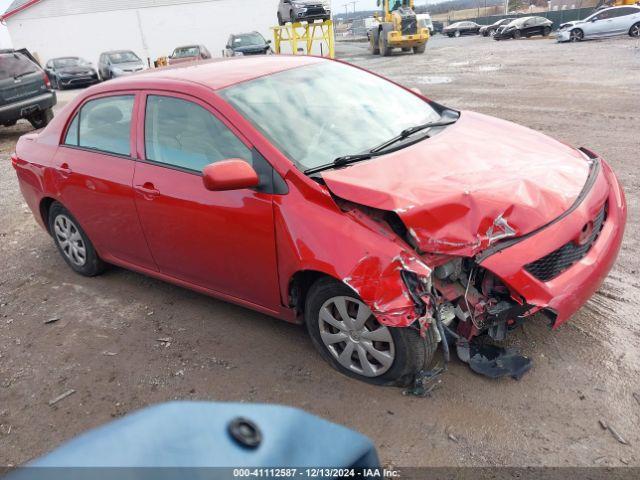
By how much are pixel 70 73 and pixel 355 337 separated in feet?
76.7

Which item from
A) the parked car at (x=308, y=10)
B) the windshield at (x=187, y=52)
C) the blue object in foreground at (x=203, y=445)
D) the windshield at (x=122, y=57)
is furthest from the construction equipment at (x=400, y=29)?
the blue object in foreground at (x=203, y=445)

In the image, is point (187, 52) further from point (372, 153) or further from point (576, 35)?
point (372, 153)

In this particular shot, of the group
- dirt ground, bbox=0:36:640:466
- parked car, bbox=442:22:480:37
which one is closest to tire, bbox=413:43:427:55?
parked car, bbox=442:22:480:37

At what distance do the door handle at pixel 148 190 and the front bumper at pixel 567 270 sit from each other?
2148 millimetres

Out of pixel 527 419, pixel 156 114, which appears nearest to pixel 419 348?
pixel 527 419

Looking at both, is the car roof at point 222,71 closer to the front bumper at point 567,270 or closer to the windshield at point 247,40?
the front bumper at point 567,270

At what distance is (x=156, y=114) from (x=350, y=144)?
137cm

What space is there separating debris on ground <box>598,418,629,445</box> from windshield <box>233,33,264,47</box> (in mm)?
24193

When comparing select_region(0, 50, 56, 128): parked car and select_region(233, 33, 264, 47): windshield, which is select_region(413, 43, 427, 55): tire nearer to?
select_region(233, 33, 264, 47): windshield

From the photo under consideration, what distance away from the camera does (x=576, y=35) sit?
982 inches

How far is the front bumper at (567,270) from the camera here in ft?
8.34

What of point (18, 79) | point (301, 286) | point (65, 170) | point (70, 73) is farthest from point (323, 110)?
point (70, 73)

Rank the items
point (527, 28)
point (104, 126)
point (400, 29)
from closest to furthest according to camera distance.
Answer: point (104, 126)
point (400, 29)
point (527, 28)

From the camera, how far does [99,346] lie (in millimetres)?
3635
